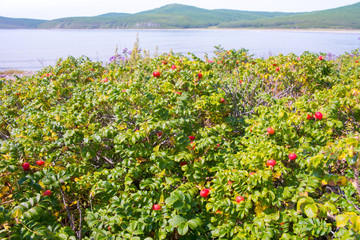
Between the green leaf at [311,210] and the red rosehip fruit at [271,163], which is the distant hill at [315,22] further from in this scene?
the green leaf at [311,210]

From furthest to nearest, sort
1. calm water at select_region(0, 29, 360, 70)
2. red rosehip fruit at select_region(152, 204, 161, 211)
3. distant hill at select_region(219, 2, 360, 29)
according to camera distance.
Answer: distant hill at select_region(219, 2, 360, 29)
calm water at select_region(0, 29, 360, 70)
red rosehip fruit at select_region(152, 204, 161, 211)

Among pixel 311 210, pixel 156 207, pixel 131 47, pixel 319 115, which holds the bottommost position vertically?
pixel 156 207

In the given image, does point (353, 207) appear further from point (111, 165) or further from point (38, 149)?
point (38, 149)

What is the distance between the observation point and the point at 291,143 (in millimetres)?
2822

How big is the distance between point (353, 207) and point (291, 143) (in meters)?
0.95

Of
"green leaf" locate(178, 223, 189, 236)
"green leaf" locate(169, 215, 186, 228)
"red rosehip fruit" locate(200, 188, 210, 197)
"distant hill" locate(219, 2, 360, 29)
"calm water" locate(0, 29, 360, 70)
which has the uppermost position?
"distant hill" locate(219, 2, 360, 29)

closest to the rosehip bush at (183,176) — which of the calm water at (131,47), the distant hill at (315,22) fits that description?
the calm water at (131,47)

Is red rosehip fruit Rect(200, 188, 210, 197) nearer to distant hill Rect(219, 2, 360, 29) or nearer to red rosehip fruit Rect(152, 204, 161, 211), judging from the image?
red rosehip fruit Rect(152, 204, 161, 211)

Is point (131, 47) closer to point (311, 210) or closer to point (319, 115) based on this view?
point (319, 115)

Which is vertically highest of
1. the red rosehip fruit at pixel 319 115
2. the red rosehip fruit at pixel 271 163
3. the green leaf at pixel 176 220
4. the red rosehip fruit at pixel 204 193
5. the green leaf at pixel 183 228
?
the red rosehip fruit at pixel 319 115

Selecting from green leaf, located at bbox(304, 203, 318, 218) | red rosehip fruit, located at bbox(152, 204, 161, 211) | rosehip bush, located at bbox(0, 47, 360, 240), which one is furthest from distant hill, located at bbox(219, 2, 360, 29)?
red rosehip fruit, located at bbox(152, 204, 161, 211)

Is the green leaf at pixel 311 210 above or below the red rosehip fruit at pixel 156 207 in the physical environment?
above

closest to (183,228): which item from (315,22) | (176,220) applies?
(176,220)

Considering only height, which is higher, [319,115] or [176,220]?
[319,115]
